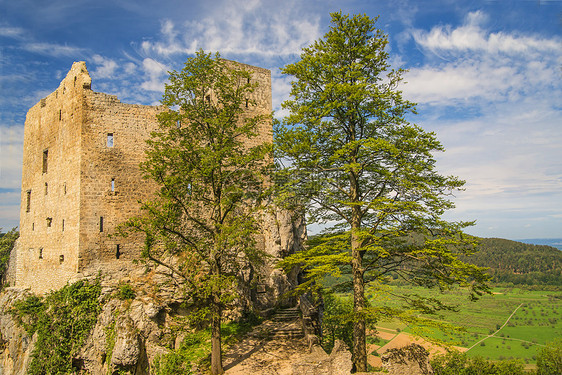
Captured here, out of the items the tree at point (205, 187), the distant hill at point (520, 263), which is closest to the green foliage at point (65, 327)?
the tree at point (205, 187)

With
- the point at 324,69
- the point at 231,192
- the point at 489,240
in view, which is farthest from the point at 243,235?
the point at 489,240

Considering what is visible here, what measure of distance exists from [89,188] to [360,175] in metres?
13.5

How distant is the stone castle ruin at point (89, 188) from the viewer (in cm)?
1738

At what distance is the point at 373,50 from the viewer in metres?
12.4

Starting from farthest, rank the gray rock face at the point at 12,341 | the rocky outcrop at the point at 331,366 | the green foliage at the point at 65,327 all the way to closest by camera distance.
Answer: the gray rock face at the point at 12,341, the green foliage at the point at 65,327, the rocky outcrop at the point at 331,366

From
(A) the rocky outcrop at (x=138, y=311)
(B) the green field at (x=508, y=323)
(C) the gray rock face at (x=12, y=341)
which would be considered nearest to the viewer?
(A) the rocky outcrop at (x=138, y=311)

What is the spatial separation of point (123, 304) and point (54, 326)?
143 inches

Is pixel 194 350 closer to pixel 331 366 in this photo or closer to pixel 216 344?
pixel 216 344

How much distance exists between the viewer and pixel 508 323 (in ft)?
256

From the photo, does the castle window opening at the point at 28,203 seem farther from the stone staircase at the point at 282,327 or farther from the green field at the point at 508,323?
the green field at the point at 508,323

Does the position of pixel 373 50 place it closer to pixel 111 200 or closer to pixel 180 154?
pixel 180 154

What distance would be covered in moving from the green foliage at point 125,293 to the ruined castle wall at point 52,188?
8.48 ft

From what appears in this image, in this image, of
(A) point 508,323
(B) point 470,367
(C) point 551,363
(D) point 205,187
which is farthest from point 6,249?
(A) point 508,323

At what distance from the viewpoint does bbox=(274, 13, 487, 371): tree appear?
10.7 metres
